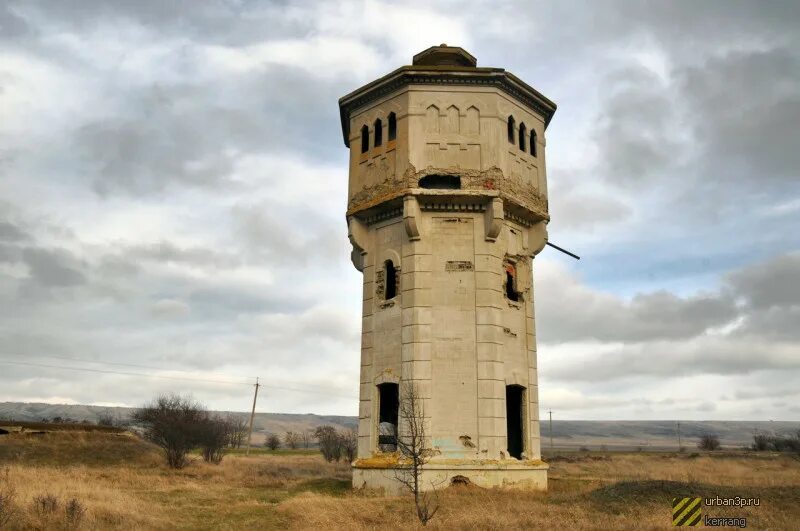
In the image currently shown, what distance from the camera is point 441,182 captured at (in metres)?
19.0

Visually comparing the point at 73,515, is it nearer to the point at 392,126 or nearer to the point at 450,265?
the point at 450,265

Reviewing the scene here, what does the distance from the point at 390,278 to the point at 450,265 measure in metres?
1.98

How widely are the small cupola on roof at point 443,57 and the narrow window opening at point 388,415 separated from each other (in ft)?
34.7

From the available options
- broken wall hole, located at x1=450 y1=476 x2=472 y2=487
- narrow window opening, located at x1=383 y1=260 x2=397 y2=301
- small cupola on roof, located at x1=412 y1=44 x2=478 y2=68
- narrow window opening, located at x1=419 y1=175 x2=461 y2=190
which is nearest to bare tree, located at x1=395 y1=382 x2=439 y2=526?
broken wall hole, located at x1=450 y1=476 x2=472 y2=487

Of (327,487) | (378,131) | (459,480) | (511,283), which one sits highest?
(378,131)

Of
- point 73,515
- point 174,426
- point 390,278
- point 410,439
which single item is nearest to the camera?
point 73,515

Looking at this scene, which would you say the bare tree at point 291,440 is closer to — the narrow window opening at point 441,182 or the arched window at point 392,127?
the arched window at point 392,127

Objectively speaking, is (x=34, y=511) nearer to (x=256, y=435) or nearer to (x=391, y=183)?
(x=391, y=183)

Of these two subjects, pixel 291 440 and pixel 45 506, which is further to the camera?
pixel 291 440

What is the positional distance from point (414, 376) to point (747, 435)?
21446cm

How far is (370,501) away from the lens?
1534cm

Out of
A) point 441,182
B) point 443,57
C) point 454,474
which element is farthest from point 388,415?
point 443,57

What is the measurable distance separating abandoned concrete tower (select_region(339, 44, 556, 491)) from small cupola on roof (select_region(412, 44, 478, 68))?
2.03 m

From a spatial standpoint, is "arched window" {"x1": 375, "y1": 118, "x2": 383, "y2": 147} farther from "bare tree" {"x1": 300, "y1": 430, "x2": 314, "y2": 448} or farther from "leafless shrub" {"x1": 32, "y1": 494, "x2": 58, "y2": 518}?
"bare tree" {"x1": 300, "y1": 430, "x2": 314, "y2": 448}
